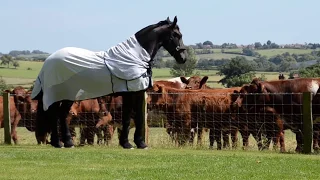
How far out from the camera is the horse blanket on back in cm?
1582

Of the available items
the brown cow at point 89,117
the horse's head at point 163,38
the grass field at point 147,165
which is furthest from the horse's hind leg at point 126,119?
the brown cow at point 89,117

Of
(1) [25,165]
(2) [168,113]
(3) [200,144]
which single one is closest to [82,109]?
(2) [168,113]

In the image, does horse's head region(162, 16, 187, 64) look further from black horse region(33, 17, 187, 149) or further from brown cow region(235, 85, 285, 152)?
brown cow region(235, 85, 285, 152)

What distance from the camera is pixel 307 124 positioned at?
16.3 m

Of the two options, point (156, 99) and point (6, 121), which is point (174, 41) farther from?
point (6, 121)

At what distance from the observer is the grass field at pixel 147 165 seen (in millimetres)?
11586

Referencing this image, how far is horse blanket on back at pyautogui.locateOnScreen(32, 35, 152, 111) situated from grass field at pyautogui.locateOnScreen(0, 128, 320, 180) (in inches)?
56.5

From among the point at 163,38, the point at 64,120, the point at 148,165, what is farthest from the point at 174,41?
the point at 148,165

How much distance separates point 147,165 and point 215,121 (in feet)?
23.3

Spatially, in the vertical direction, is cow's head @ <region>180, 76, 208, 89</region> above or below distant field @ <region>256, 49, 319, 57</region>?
below

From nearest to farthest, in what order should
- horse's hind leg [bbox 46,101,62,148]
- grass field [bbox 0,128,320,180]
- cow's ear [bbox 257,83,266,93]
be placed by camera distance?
grass field [bbox 0,128,320,180]
horse's hind leg [bbox 46,101,62,148]
cow's ear [bbox 257,83,266,93]

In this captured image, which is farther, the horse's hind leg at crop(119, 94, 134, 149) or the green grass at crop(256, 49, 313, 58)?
the green grass at crop(256, 49, 313, 58)

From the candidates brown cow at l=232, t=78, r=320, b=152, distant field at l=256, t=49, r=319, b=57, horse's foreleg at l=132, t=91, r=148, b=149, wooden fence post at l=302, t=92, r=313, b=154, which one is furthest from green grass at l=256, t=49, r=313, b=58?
horse's foreleg at l=132, t=91, r=148, b=149

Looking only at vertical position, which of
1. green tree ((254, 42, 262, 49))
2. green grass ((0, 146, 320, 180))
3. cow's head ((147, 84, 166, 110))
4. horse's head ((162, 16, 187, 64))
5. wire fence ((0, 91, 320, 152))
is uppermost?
green tree ((254, 42, 262, 49))
